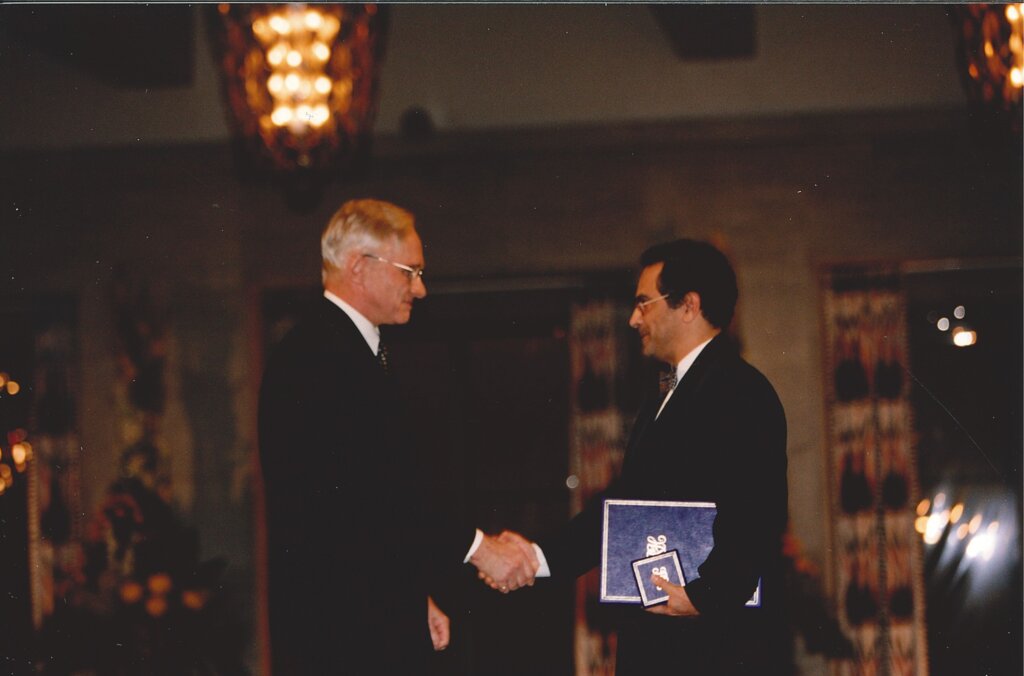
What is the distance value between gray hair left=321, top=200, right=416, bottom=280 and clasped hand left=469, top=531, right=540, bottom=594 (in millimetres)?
1074

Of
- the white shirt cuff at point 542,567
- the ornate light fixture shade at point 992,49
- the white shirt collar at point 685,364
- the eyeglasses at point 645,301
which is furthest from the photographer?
the white shirt cuff at point 542,567

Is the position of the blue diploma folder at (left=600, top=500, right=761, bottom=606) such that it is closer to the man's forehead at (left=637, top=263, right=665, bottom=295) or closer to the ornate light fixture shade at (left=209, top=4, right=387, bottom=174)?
the man's forehead at (left=637, top=263, right=665, bottom=295)

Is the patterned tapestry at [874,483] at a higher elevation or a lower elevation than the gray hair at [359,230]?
lower

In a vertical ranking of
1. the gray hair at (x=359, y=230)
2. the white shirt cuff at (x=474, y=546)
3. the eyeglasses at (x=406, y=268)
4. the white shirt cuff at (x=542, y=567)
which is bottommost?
the white shirt cuff at (x=542, y=567)

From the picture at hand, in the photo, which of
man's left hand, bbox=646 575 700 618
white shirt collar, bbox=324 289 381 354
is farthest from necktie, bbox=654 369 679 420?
white shirt collar, bbox=324 289 381 354

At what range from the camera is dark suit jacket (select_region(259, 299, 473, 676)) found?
9.44ft

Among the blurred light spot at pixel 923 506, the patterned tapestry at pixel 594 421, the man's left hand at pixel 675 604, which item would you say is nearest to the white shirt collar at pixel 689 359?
the man's left hand at pixel 675 604

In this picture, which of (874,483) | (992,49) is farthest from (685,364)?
(874,483)

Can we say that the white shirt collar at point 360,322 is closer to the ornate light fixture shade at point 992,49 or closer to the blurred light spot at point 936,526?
the ornate light fixture shade at point 992,49

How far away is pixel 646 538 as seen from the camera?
118 inches

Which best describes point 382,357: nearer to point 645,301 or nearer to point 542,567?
point 645,301

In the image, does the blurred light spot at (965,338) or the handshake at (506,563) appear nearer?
the handshake at (506,563)

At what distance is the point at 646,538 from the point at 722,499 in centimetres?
25

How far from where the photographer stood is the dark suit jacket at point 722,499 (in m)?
2.86
